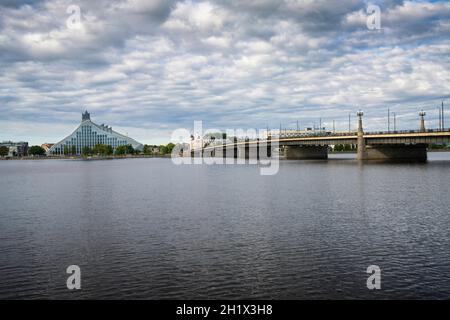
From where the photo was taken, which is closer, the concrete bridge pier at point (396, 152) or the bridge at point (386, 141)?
the bridge at point (386, 141)

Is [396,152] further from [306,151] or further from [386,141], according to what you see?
[306,151]

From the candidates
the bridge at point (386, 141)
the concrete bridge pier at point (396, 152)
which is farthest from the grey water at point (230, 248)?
the concrete bridge pier at point (396, 152)

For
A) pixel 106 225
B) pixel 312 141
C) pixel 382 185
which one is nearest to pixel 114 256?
pixel 106 225

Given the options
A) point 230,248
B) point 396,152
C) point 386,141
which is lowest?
point 230,248

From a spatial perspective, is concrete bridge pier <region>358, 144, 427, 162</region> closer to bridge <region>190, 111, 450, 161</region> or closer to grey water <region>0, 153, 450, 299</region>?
bridge <region>190, 111, 450, 161</region>

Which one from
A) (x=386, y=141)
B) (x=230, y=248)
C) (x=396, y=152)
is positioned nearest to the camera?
(x=230, y=248)

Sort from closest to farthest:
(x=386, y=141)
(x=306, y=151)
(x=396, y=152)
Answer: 1. (x=386, y=141)
2. (x=396, y=152)
3. (x=306, y=151)

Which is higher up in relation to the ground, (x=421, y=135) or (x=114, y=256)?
(x=421, y=135)

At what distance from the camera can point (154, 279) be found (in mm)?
18750

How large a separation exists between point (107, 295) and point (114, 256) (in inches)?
210

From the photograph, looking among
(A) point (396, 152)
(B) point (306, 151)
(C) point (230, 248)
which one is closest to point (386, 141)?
(A) point (396, 152)

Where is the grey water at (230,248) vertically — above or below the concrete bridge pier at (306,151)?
below

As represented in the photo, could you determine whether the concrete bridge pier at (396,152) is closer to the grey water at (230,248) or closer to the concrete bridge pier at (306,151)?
the concrete bridge pier at (306,151)
